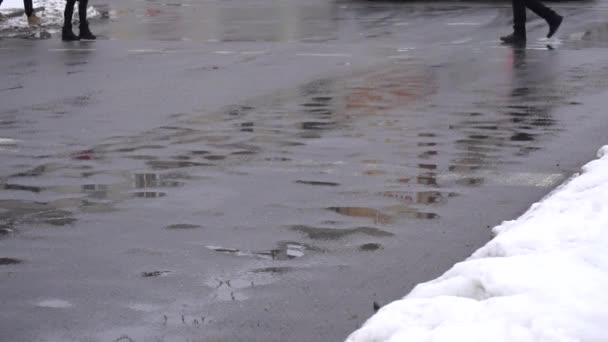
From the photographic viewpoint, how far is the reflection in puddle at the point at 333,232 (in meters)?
7.26

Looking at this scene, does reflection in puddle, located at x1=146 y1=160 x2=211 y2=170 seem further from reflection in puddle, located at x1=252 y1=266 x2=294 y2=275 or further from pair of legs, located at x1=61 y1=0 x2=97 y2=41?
pair of legs, located at x1=61 y1=0 x2=97 y2=41

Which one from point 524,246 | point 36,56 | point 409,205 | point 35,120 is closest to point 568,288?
point 524,246

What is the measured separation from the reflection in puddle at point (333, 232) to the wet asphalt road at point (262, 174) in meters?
0.02

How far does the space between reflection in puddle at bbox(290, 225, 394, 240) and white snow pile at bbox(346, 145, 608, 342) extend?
3.75 feet

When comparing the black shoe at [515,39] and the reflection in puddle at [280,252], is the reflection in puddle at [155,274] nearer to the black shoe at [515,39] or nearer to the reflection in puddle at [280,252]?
the reflection in puddle at [280,252]

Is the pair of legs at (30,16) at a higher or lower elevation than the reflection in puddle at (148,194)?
lower

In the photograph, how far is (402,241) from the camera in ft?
23.5

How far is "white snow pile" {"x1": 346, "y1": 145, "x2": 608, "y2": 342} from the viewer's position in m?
4.50

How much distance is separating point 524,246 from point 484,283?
92 centimetres

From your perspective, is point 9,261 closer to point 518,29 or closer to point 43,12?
point 518,29

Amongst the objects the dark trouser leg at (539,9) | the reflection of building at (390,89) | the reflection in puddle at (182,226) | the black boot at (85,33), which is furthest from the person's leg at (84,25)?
the reflection in puddle at (182,226)

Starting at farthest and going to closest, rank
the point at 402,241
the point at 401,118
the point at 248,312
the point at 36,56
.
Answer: the point at 36,56 → the point at 401,118 → the point at 402,241 → the point at 248,312

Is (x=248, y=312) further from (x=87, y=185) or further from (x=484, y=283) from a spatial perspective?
(x=87, y=185)

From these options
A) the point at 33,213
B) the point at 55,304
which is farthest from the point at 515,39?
the point at 55,304
